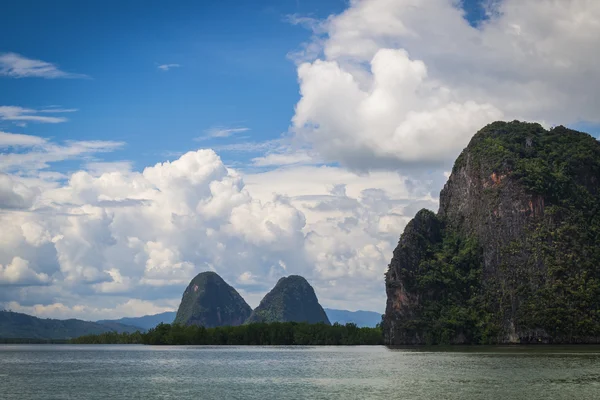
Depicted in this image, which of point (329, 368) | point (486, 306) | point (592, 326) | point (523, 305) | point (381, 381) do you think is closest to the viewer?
point (381, 381)

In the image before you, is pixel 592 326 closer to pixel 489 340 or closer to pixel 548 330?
pixel 548 330

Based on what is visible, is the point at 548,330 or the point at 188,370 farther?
the point at 548,330

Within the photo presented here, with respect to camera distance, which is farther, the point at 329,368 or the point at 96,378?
the point at 329,368

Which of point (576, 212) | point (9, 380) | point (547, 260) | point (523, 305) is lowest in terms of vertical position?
point (9, 380)

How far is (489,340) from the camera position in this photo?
185 meters

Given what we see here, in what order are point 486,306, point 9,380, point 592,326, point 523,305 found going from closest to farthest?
point 9,380 < point 592,326 < point 523,305 < point 486,306

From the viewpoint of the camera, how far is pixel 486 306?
19250 cm

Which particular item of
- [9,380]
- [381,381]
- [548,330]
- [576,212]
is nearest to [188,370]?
[9,380]

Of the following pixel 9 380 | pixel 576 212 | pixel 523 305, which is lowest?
pixel 9 380

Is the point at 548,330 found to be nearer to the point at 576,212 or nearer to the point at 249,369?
the point at 576,212

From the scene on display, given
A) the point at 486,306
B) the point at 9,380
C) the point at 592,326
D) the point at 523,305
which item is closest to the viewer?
the point at 9,380

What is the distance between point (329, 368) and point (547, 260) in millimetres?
103410

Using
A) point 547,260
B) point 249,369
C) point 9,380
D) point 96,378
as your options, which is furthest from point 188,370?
point 547,260

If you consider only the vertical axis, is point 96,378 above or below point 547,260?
below
